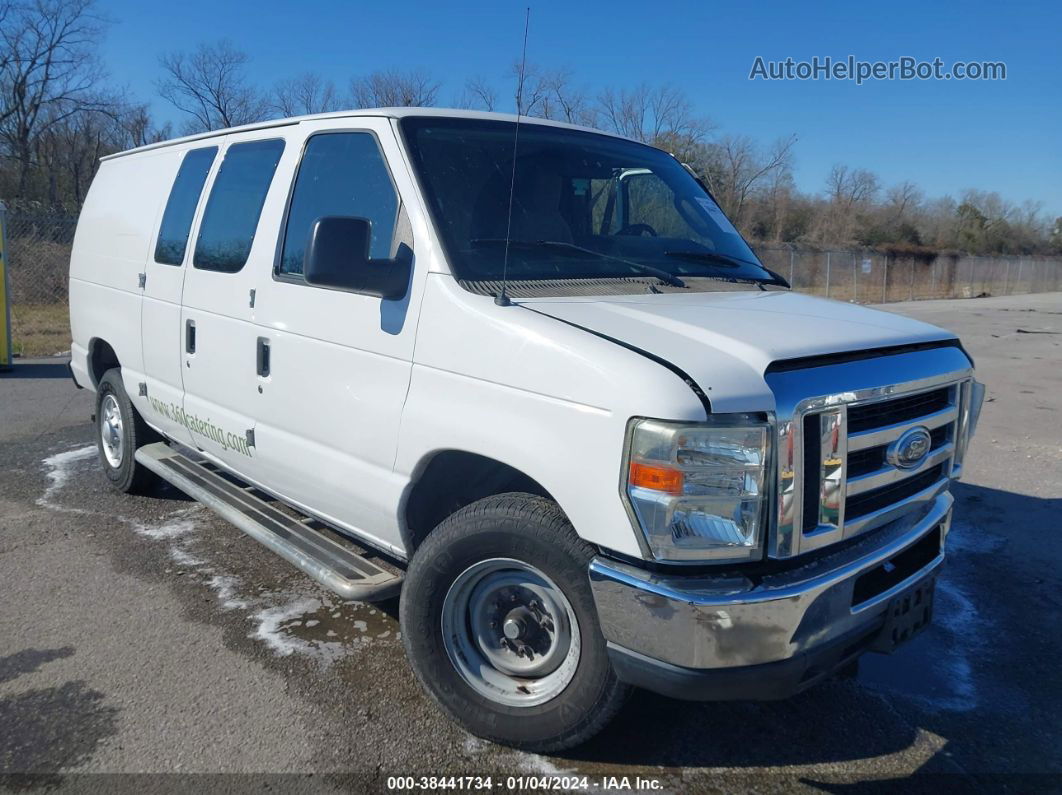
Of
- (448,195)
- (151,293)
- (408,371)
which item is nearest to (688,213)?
(448,195)

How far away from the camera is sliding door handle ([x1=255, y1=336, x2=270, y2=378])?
3.88 metres

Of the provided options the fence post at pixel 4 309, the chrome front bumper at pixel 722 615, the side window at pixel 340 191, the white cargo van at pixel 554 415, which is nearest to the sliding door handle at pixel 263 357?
the white cargo van at pixel 554 415

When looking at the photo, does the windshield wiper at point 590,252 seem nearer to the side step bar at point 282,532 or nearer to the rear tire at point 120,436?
the side step bar at point 282,532

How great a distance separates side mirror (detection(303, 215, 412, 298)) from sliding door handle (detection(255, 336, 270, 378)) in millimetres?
870

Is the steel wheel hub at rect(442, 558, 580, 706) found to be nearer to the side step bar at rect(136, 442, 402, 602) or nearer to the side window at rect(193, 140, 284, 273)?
the side step bar at rect(136, 442, 402, 602)

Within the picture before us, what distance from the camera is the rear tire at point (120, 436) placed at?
18.2ft

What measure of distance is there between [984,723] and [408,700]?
7.45 ft

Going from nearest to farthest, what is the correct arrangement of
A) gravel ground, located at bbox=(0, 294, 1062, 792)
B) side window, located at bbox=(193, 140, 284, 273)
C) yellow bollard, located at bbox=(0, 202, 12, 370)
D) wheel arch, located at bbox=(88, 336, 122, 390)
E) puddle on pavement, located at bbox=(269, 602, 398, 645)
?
1. gravel ground, located at bbox=(0, 294, 1062, 792)
2. puddle on pavement, located at bbox=(269, 602, 398, 645)
3. side window, located at bbox=(193, 140, 284, 273)
4. wheel arch, located at bbox=(88, 336, 122, 390)
5. yellow bollard, located at bbox=(0, 202, 12, 370)

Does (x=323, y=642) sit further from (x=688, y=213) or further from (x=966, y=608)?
(x=966, y=608)

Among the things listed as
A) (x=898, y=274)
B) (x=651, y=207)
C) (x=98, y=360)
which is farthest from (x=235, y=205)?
(x=898, y=274)

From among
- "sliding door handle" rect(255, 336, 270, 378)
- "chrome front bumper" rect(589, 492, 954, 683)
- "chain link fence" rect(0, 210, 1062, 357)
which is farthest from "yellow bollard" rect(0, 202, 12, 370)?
"chrome front bumper" rect(589, 492, 954, 683)

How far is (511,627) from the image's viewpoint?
2963 mm

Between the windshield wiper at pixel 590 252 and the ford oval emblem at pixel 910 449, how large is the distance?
1067mm

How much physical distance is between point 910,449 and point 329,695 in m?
2.37
